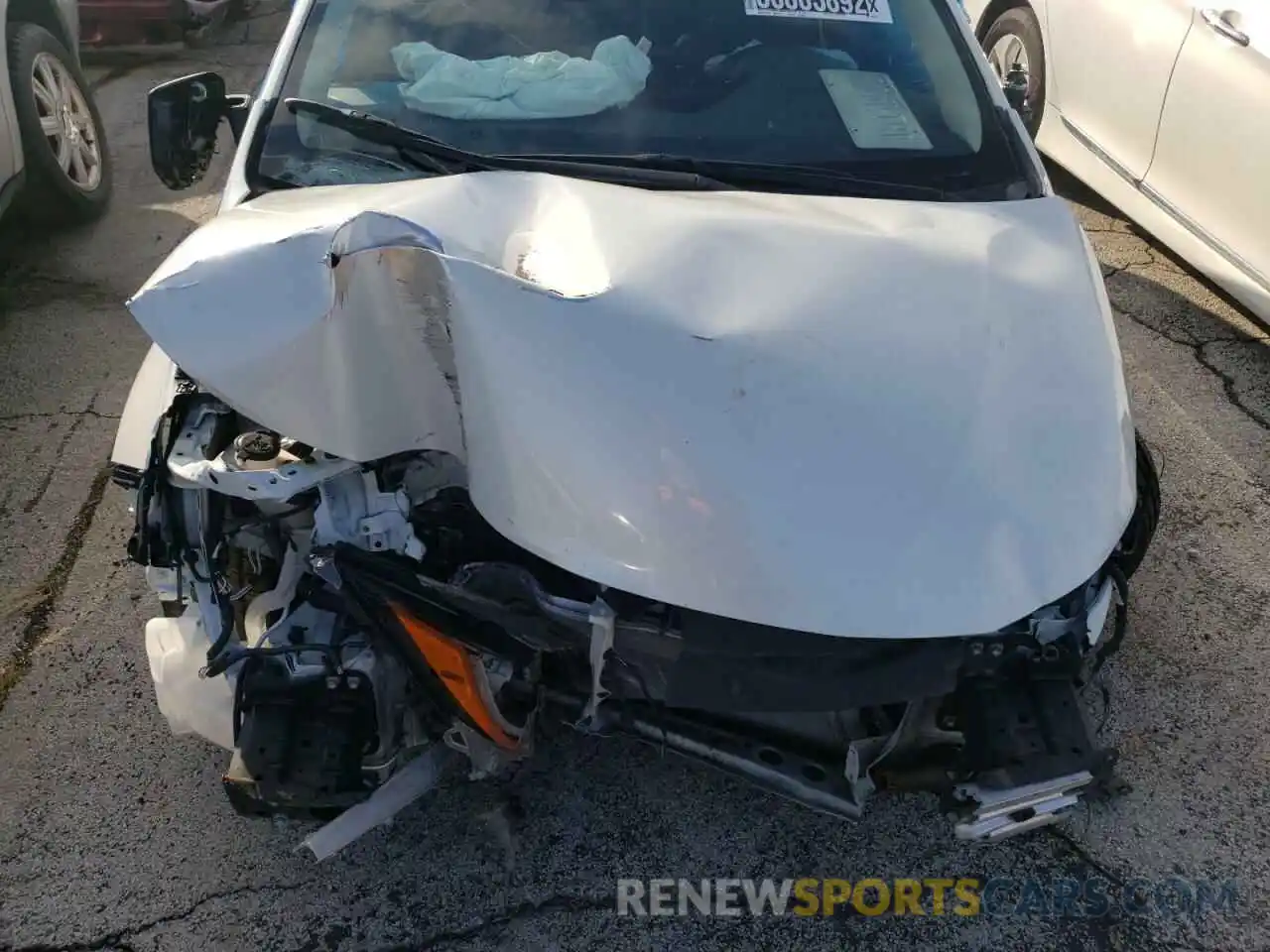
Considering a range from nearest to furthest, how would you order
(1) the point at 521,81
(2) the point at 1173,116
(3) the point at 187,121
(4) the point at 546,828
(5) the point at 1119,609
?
(5) the point at 1119,609, (4) the point at 546,828, (1) the point at 521,81, (3) the point at 187,121, (2) the point at 1173,116

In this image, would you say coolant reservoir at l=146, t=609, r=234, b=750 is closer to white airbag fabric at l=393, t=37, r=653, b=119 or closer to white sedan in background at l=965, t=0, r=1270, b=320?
white airbag fabric at l=393, t=37, r=653, b=119

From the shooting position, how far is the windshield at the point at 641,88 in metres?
2.52

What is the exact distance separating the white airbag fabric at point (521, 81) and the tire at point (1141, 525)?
4.93 feet

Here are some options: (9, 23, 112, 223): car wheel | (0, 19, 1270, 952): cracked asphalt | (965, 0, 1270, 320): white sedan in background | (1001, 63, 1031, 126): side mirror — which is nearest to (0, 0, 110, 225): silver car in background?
(9, 23, 112, 223): car wheel

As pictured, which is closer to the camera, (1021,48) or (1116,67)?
(1116,67)

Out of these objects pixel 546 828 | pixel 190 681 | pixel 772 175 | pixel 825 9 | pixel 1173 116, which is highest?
pixel 825 9

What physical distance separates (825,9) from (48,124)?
12.4 feet

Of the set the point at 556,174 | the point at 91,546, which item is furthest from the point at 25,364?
the point at 556,174

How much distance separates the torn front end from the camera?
186cm

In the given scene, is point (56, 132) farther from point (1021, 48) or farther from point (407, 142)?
point (1021, 48)

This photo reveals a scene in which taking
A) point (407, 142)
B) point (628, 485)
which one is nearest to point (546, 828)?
point (628, 485)

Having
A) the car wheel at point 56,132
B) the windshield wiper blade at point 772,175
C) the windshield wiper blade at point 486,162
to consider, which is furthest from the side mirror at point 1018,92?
the car wheel at point 56,132

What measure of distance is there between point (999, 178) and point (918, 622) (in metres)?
1.42

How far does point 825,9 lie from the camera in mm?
2820
